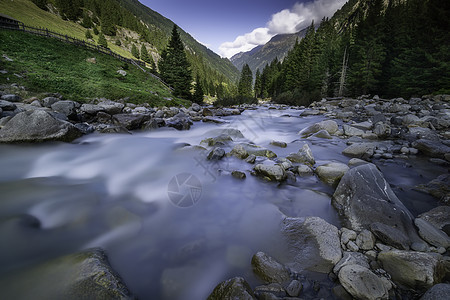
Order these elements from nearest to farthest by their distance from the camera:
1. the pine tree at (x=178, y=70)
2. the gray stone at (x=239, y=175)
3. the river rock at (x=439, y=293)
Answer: the river rock at (x=439, y=293) < the gray stone at (x=239, y=175) < the pine tree at (x=178, y=70)

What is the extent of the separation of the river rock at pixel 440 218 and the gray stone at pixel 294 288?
9.31ft

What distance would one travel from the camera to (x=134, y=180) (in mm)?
5555

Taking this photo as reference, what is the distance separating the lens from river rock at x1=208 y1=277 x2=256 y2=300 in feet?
6.61

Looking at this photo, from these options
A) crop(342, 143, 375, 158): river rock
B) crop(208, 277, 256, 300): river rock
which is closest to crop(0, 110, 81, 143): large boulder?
crop(208, 277, 256, 300): river rock

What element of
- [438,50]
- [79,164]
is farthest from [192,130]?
[438,50]

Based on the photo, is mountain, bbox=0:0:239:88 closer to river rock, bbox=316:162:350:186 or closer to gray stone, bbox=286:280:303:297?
river rock, bbox=316:162:350:186

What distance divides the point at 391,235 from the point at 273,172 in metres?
2.95

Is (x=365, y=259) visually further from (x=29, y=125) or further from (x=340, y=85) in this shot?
(x=340, y=85)

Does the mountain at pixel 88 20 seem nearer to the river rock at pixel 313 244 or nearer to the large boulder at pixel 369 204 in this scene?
the large boulder at pixel 369 204

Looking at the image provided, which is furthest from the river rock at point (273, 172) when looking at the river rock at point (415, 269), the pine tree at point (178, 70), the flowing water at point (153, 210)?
the pine tree at point (178, 70)

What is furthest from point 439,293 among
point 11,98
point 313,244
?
point 11,98

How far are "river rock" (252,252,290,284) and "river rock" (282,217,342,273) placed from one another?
257 millimetres

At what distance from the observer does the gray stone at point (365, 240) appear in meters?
2.84

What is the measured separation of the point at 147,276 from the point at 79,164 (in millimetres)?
5421
